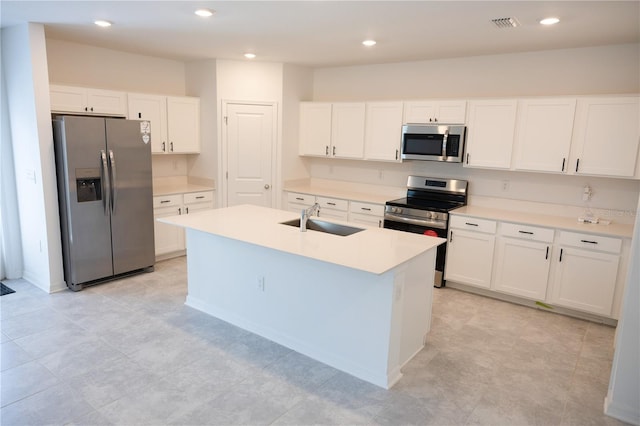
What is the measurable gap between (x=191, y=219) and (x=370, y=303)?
181 cm

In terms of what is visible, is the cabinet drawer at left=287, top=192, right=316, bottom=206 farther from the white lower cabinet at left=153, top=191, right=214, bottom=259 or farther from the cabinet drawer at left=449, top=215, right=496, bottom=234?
the cabinet drawer at left=449, top=215, right=496, bottom=234

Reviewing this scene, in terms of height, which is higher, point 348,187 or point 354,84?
point 354,84

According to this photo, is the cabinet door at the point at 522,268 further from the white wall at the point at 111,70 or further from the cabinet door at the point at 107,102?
the white wall at the point at 111,70

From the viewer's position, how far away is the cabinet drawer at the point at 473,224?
4336 millimetres

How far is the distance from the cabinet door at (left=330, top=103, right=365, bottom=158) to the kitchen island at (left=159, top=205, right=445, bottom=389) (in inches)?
80.4

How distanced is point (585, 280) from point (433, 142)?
Result: 2064 millimetres

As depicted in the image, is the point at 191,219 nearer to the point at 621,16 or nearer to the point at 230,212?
the point at 230,212

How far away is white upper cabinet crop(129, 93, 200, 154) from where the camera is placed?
5.12 metres

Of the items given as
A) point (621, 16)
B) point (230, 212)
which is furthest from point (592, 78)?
point (230, 212)

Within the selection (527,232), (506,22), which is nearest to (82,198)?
(506,22)

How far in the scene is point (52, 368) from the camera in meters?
2.93

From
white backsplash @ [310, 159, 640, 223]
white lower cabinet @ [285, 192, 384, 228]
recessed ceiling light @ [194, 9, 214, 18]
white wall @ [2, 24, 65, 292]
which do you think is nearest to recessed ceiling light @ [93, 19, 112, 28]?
white wall @ [2, 24, 65, 292]

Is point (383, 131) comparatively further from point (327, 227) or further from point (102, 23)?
point (102, 23)

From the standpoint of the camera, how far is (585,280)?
389 centimetres
